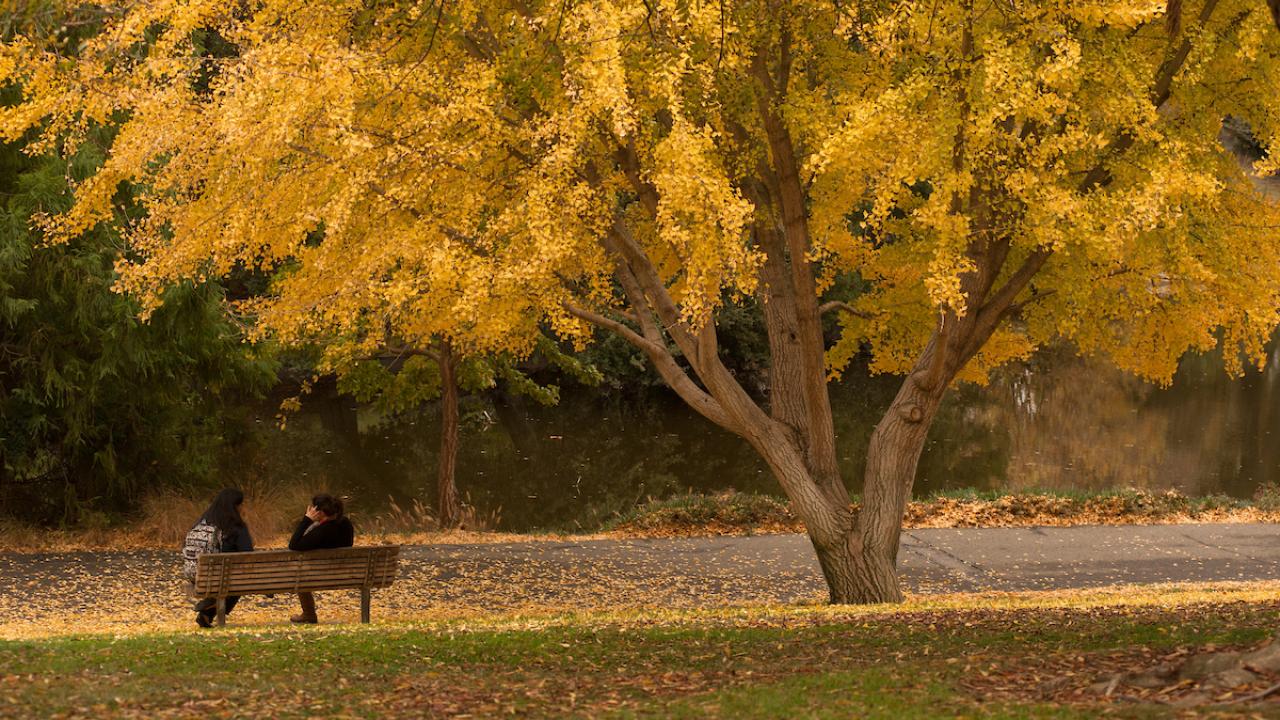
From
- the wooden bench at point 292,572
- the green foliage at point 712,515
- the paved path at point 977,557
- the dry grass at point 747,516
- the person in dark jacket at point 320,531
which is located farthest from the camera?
the green foliage at point 712,515

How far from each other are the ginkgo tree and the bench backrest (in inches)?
85.1

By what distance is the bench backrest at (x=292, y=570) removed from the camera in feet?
36.2

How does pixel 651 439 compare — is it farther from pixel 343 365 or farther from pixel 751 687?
pixel 751 687

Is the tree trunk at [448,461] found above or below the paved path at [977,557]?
above

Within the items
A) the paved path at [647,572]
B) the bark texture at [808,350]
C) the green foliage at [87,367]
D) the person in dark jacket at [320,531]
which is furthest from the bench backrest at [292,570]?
the green foliage at [87,367]

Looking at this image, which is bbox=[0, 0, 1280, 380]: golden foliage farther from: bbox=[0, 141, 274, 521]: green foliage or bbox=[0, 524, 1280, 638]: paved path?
bbox=[0, 141, 274, 521]: green foliage

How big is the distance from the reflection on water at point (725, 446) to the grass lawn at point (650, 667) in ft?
44.7

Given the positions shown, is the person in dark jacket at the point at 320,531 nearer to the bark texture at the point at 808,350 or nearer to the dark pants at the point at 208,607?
the dark pants at the point at 208,607

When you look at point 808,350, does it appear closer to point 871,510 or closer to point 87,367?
point 871,510

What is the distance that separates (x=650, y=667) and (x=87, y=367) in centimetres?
1261

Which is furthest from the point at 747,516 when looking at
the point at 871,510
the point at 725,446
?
the point at 725,446

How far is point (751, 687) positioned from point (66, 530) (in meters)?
14.3

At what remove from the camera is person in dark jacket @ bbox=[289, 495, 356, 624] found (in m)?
11.7

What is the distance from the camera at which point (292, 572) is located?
11.4 m
